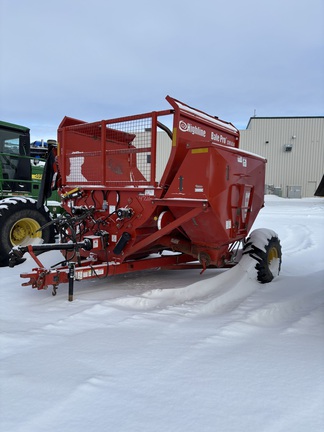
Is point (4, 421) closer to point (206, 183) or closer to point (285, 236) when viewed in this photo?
point (206, 183)

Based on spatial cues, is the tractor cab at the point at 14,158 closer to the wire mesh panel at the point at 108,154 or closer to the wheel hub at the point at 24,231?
the wheel hub at the point at 24,231

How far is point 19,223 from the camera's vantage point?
19.6 feet

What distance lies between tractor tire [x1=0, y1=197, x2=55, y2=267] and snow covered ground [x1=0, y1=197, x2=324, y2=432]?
1355 mm

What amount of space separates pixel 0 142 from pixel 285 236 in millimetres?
7063

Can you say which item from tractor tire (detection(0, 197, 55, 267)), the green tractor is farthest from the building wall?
tractor tire (detection(0, 197, 55, 267))

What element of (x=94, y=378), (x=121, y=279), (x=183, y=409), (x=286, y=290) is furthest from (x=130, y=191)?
(x=183, y=409)

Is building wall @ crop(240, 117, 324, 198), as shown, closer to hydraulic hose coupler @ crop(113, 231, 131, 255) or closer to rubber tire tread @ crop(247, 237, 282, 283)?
rubber tire tread @ crop(247, 237, 282, 283)

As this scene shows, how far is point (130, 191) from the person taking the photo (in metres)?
4.45

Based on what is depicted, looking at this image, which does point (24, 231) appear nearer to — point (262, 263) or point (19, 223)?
point (19, 223)

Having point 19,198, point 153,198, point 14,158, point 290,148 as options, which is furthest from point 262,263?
point 290,148

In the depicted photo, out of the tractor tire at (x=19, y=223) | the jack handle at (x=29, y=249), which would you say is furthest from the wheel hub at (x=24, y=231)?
the jack handle at (x=29, y=249)

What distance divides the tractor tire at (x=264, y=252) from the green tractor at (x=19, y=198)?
2680mm

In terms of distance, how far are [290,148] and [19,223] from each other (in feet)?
94.7

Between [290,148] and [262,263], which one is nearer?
[262,263]
